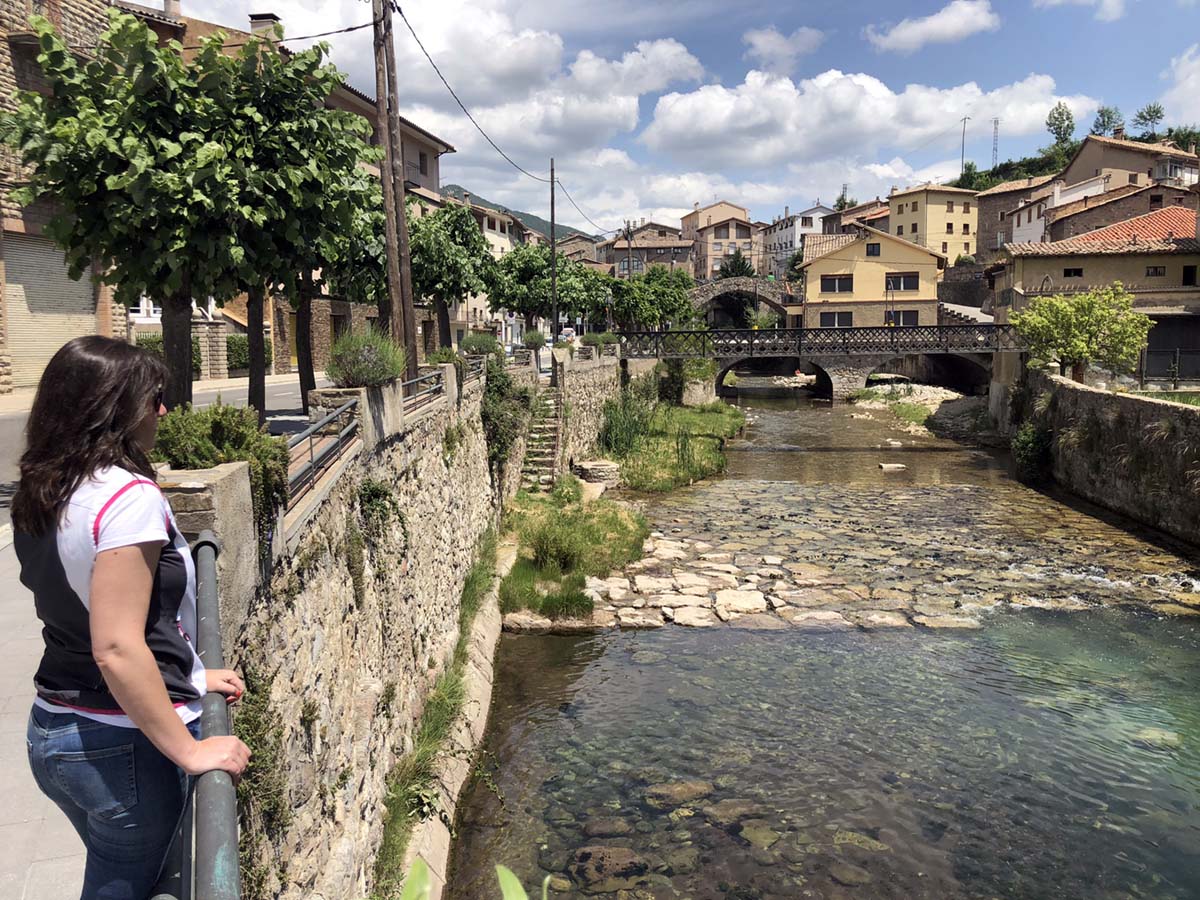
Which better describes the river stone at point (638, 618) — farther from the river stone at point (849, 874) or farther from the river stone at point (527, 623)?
the river stone at point (849, 874)

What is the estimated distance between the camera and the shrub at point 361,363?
9289 mm

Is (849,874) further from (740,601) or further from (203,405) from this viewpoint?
(203,405)

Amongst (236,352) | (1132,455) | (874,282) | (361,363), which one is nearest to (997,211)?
(874,282)

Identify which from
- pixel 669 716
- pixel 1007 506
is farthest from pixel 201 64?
pixel 1007 506

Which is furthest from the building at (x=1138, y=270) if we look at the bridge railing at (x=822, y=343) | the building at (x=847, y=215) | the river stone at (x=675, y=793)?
the building at (x=847, y=215)

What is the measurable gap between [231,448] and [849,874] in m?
6.84

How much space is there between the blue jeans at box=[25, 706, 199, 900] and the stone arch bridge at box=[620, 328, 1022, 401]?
1407 inches

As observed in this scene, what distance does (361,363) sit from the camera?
9.29 metres

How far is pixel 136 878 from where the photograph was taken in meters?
2.81

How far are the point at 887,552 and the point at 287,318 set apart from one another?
102ft

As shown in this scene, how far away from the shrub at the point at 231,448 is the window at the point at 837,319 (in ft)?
192

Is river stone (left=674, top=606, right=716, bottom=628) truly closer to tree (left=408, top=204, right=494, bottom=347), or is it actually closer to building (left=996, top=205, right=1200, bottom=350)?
tree (left=408, top=204, right=494, bottom=347)

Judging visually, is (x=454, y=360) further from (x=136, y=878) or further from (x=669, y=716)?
(x=136, y=878)

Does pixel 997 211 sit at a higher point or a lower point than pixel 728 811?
higher
